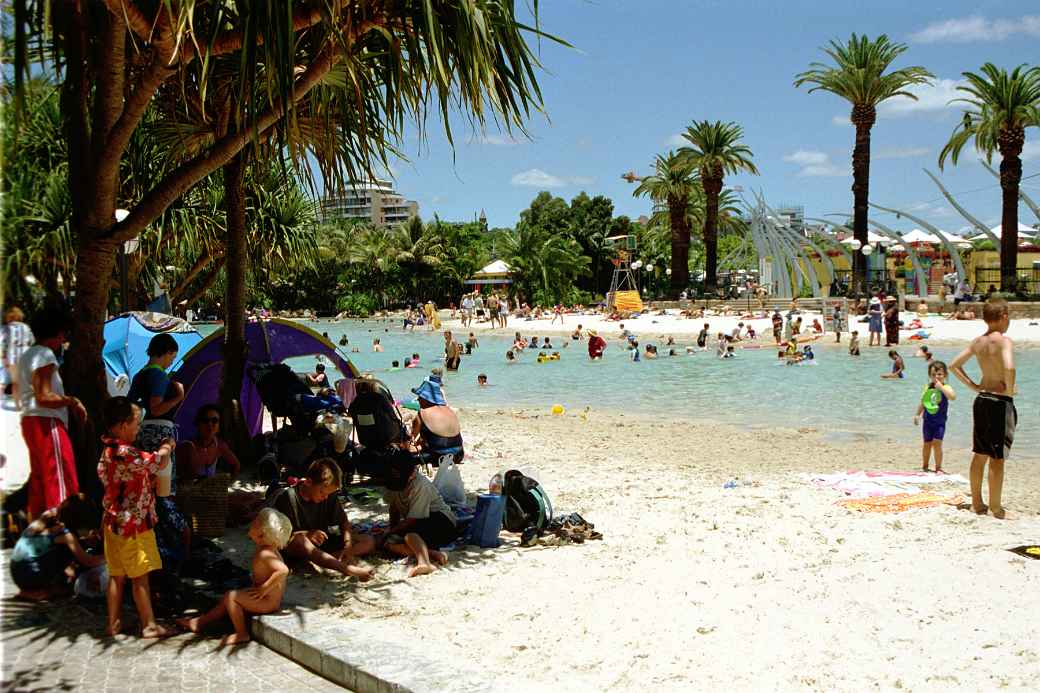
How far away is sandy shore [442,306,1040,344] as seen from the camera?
30891 mm

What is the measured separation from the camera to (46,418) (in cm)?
572

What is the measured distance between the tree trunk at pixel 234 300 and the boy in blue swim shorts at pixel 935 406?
6.93 metres

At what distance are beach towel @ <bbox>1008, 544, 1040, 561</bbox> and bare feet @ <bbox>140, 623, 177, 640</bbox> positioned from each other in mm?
5141

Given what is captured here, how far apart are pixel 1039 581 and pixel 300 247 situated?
556 inches

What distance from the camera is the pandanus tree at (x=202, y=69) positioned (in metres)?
5.45

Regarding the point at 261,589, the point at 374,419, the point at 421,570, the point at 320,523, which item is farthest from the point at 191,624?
the point at 374,419

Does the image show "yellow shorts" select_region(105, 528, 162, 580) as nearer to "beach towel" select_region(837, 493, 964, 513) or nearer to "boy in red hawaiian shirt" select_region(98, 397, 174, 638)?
"boy in red hawaiian shirt" select_region(98, 397, 174, 638)

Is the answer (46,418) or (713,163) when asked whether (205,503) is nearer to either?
(46,418)

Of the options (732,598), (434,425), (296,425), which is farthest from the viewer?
(296,425)

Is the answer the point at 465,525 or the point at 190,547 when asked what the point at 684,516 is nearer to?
the point at 465,525

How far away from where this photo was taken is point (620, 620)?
189 inches

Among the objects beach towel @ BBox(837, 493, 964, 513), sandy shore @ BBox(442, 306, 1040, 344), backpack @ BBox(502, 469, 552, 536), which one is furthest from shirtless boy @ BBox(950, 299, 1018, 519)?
sandy shore @ BBox(442, 306, 1040, 344)

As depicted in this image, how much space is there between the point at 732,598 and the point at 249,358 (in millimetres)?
6018

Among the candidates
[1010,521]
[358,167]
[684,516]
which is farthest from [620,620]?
[358,167]
